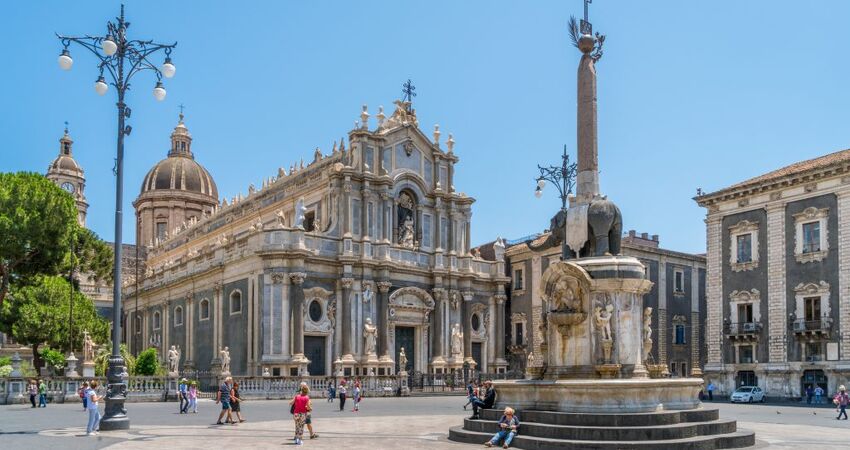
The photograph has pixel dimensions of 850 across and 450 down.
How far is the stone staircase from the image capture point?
51.0 feet

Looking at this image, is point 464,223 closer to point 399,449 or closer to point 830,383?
point 830,383

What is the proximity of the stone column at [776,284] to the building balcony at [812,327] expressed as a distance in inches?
32.8

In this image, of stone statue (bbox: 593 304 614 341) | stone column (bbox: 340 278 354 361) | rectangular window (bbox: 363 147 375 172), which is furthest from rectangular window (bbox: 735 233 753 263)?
stone statue (bbox: 593 304 614 341)

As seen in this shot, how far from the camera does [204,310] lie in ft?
168

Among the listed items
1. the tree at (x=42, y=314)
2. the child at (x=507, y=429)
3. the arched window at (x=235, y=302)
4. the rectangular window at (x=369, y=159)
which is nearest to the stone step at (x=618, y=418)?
the child at (x=507, y=429)

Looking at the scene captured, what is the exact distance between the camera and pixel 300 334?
44188 mm

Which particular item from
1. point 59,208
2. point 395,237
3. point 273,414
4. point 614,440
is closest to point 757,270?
point 395,237

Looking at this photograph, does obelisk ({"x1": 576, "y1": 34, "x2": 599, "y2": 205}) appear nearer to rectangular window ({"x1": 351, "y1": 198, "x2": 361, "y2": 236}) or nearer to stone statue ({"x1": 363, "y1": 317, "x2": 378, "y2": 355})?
stone statue ({"x1": 363, "y1": 317, "x2": 378, "y2": 355})

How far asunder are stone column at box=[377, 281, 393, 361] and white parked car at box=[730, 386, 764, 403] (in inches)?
684

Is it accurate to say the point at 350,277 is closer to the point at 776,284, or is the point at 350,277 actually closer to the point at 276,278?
the point at 276,278

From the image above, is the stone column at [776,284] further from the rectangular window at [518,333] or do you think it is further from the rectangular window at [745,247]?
the rectangular window at [518,333]

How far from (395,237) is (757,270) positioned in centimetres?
1906

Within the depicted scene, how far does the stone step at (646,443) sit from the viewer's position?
1524cm

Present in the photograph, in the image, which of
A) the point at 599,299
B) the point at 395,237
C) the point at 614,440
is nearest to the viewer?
the point at 614,440
